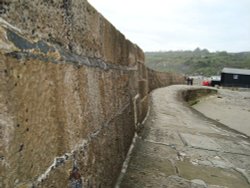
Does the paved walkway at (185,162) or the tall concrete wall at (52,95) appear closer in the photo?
the tall concrete wall at (52,95)

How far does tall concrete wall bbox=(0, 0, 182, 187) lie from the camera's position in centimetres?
80

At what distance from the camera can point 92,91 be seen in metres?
1.60

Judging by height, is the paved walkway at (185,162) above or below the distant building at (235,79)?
below

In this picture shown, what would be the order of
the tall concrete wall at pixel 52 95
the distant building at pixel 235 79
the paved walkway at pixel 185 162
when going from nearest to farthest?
the tall concrete wall at pixel 52 95 → the paved walkway at pixel 185 162 → the distant building at pixel 235 79

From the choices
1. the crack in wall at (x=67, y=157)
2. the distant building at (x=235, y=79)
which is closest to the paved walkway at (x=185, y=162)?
the crack in wall at (x=67, y=157)

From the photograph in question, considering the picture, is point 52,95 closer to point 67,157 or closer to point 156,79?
point 67,157

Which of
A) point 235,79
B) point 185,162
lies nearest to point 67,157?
point 185,162

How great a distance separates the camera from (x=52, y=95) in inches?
41.3

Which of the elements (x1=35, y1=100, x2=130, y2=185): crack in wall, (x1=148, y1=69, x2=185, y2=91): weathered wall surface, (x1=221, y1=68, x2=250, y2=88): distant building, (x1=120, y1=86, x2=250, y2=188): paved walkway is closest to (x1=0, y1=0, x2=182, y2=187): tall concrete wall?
(x1=35, y1=100, x2=130, y2=185): crack in wall

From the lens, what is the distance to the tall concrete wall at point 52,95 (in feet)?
2.62

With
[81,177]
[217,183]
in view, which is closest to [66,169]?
[81,177]

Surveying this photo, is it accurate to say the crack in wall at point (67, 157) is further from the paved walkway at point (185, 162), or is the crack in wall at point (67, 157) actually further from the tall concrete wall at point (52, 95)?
the paved walkway at point (185, 162)

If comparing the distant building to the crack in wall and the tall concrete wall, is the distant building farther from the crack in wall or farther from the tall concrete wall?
the crack in wall

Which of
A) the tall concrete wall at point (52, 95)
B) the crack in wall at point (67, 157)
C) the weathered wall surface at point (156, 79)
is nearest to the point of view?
the tall concrete wall at point (52, 95)
